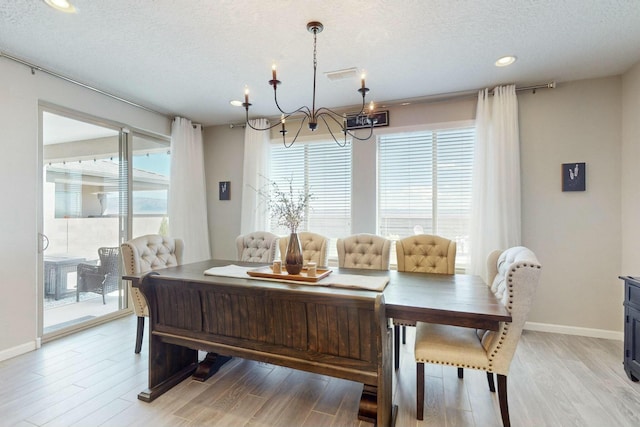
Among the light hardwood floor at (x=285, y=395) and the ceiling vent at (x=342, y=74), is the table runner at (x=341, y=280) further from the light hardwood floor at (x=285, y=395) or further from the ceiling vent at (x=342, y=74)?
the ceiling vent at (x=342, y=74)

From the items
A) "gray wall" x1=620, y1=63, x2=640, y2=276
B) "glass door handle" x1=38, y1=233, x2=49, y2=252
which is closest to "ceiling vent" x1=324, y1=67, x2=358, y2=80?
"gray wall" x1=620, y1=63, x2=640, y2=276

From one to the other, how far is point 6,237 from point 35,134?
1.00m

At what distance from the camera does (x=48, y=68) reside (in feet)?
9.55

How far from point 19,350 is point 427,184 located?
4487 millimetres

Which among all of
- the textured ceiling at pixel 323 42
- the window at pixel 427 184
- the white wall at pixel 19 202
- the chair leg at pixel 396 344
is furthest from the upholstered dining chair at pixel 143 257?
the window at pixel 427 184

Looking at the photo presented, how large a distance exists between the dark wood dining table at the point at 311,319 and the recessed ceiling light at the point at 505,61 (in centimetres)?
201

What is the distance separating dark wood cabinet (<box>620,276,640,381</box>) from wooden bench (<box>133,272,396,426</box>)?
197cm

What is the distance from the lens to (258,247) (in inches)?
132

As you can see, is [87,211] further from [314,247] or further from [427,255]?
[427,255]

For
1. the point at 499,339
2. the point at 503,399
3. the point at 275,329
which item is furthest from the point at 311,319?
the point at 503,399

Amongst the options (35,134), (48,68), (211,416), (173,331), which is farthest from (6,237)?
(211,416)

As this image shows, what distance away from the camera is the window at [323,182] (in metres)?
4.12

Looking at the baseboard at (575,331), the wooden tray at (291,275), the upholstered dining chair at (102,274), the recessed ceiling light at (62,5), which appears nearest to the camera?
the recessed ceiling light at (62,5)

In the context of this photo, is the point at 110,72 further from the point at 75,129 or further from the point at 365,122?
the point at 365,122
